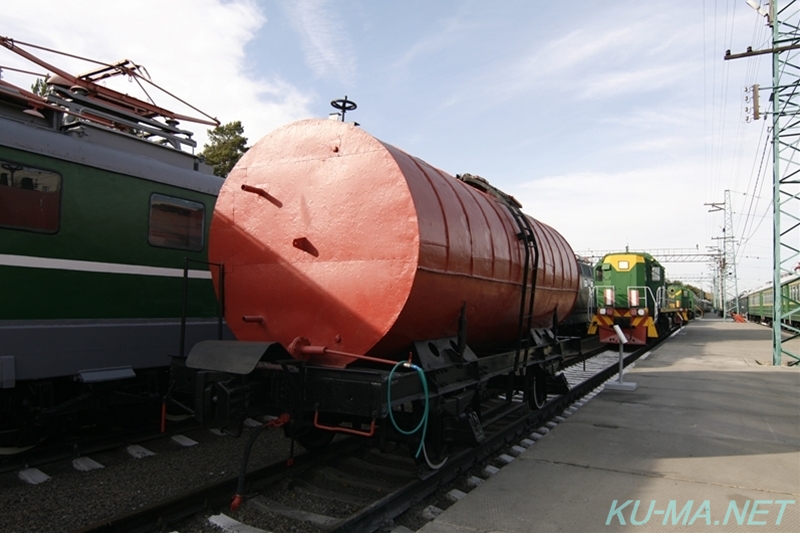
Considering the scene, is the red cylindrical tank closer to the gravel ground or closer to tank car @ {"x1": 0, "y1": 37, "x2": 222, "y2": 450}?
tank car @ {"x1": 0, "y1": 37, "x2": 222, "y2": 450}

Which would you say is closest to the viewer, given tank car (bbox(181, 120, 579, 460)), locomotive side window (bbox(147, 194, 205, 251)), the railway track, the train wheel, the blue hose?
the blue hose

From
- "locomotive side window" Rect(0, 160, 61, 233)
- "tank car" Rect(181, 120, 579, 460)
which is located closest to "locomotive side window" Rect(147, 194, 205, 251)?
"locomotive side window" Rect(0, 160, 61, 233)

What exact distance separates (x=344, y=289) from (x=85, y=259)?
11.4 ft

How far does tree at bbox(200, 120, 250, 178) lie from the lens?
27453mm

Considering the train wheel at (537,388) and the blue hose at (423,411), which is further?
the train wheel at (537,388)

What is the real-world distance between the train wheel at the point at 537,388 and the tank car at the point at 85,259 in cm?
451

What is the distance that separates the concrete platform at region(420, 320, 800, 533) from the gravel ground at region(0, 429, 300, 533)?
2.46 meters

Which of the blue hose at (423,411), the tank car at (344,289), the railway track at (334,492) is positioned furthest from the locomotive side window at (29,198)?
the blue hose at (423,411)

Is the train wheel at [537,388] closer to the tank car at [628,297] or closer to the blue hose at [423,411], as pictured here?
the blue hose at [423,411]

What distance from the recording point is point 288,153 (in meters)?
4.83

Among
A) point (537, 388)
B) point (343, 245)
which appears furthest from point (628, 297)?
point (343, 245)

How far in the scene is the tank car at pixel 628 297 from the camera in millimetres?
18484

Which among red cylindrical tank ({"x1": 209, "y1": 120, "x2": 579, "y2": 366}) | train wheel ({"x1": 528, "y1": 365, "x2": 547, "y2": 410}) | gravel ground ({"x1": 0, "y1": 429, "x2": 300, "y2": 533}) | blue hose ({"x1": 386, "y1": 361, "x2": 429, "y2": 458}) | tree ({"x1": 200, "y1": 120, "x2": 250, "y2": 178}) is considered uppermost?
tree ({"x1": 200, "y1": 120, "x2": 250, "y2": 178})

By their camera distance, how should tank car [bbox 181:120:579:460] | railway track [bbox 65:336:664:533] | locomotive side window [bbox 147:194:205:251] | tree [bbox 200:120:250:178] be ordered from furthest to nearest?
tree [bbox 200:120:250:178], locomotive side window [bbox 147:194:205:251], tank car [bbox 181:120:579:460], railway track [bbox 65:336:664:533]
